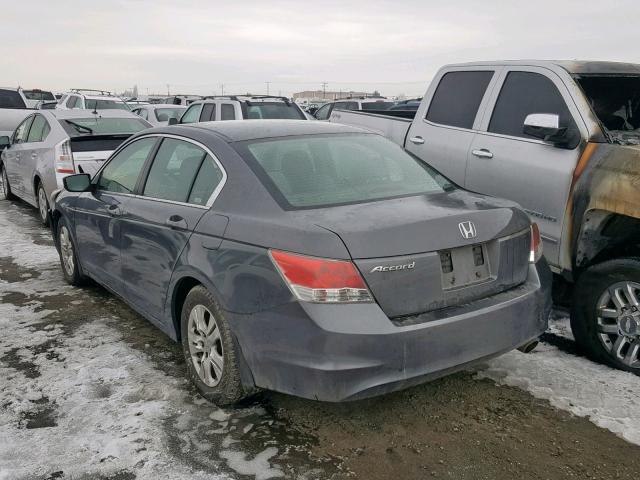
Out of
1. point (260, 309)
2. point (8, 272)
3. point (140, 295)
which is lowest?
point (8, 272)

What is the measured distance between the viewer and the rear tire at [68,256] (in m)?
5.85

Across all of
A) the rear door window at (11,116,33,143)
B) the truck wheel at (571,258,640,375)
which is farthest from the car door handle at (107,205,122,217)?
the rear door window at (11,116,33,143)

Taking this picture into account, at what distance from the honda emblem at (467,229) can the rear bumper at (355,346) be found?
14.3 inches

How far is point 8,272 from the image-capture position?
6.62m

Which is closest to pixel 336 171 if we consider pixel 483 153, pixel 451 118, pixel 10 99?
pixel 483 153

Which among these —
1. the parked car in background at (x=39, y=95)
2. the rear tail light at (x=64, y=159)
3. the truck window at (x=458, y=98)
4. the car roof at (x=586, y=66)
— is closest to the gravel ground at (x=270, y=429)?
the car roof at (x=586, y=66)

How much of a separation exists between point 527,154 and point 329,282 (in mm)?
2535

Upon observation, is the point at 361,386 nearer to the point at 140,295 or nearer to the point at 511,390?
the point at 511,390

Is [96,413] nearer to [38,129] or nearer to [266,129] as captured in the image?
[266,129]

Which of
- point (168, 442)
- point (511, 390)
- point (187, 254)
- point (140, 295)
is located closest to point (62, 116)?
point (140, 295)

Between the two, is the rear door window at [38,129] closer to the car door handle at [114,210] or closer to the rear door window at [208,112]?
the rear door window at [208,112]

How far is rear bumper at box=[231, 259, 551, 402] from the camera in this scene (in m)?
2.88

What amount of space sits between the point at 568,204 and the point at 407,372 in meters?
2.02

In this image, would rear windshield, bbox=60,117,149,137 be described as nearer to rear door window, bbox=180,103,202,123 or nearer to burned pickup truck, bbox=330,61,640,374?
rear door window, bbox=180,103,202,123
